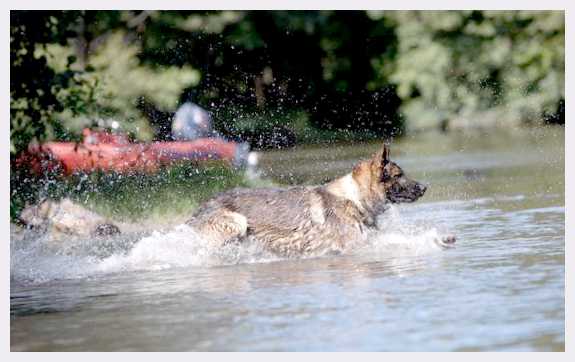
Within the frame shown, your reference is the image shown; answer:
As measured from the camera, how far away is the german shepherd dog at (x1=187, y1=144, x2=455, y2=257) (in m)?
12.6

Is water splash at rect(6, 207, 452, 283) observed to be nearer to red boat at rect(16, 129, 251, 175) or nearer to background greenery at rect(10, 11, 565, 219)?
red boat at rect(16, 129, 251, 175)

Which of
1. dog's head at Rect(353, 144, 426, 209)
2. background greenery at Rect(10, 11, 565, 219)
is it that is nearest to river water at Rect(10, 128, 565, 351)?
dog's head at Rect(353, 144, 426, 209)

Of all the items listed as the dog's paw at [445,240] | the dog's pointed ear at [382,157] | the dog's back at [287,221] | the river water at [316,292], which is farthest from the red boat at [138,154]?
the dog's paw at [445,240]

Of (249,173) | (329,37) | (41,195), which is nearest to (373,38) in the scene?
(329,37)

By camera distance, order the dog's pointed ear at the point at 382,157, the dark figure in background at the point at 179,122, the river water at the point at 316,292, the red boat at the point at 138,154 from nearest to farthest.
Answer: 1. the river water at the point at 316,292
2. the dog's pointed ear at the point at 382,157
3. the red boat at the point at 138,154
4. the dark figure in background at the point at 179,122

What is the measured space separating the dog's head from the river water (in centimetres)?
44

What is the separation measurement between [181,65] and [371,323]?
27.7m

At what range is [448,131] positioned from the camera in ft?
135

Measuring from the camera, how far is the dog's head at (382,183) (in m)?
12.9

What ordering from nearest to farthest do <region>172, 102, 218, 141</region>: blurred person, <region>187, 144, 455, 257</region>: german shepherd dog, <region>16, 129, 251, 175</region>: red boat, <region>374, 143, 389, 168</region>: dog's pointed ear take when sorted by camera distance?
<region>187, 144, 455, 257</region>: german shepherd dog → <region>374, 143, 389, 168</region>: dog's pointed ear → <region>16, 129, 251, 175</region>: red boat → <region>172, 102, 218, 141</region>: blurred person

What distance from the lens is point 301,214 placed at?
1266cm

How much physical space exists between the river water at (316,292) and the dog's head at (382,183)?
17.5 inches

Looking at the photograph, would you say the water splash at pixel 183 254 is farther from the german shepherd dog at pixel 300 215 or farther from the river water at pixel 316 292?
the german shepherd dog at pixel 300 215

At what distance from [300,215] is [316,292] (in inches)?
104
